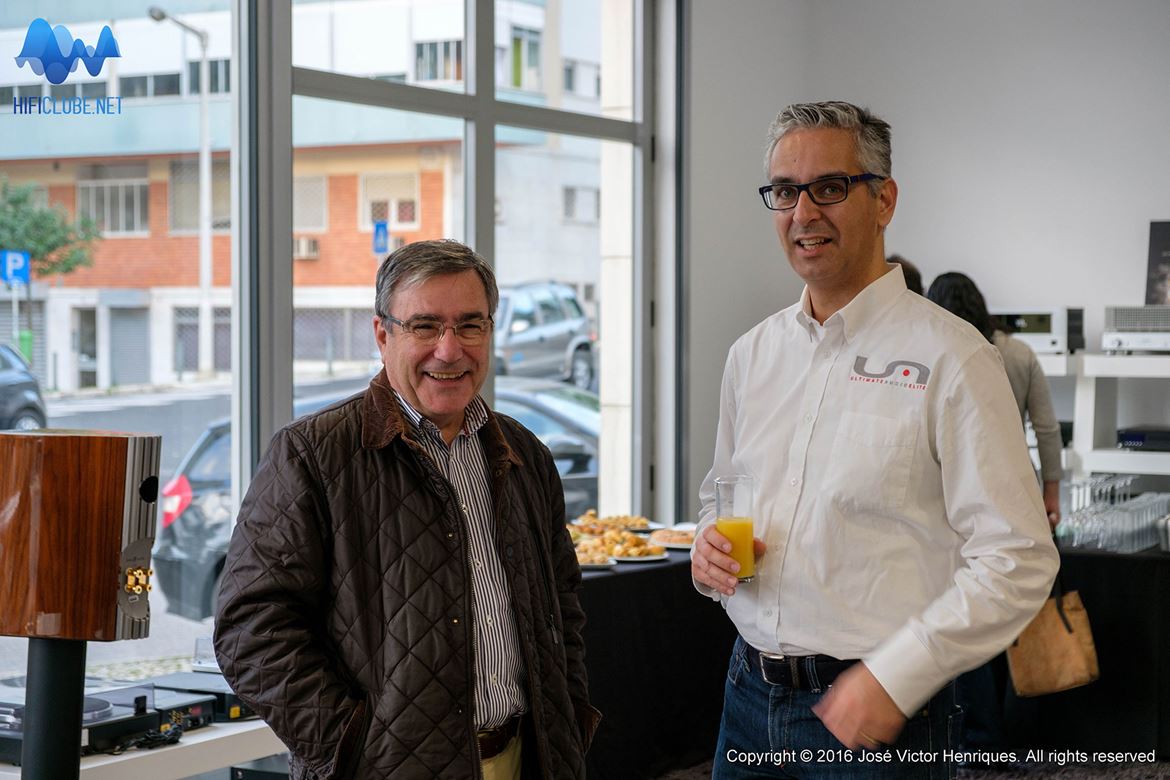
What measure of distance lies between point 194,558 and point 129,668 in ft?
1.36

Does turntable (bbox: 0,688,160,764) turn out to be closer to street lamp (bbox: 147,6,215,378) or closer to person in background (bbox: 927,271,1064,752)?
street lamp (bbox: 147,6,215,378)

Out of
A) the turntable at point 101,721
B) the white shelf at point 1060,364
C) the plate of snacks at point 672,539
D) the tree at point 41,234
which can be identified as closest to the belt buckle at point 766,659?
the turntable at point 101,721

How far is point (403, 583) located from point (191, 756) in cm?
133

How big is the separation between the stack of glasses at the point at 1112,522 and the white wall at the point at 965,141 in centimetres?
150

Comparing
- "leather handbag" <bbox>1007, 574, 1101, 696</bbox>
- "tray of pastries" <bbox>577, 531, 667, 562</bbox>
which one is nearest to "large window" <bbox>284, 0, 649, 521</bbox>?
"tray of pastries" <bbox>577, 531, 667, 562</bbox>

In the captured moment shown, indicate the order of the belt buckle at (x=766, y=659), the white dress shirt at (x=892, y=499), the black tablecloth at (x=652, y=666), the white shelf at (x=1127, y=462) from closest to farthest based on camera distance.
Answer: the white dress shirt at (x=892, y=499) → the belt buckle at (x=766, y=659) → the black tablecloth at (x=652, y=666) → the white shelf at (x=1127, y=462)

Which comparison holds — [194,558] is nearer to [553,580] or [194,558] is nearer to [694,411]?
[553,580]

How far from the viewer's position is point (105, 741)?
2744 mm

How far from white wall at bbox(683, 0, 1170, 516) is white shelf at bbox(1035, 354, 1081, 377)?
1.41 feet

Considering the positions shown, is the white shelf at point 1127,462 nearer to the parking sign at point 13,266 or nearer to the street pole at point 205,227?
the street pole at point 205,227

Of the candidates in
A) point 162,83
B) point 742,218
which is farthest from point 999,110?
point 162,83

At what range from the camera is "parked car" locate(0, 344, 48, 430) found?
3383 millimetres

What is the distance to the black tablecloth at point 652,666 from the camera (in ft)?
12.9

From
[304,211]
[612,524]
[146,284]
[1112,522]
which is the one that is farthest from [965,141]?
[146,284]
